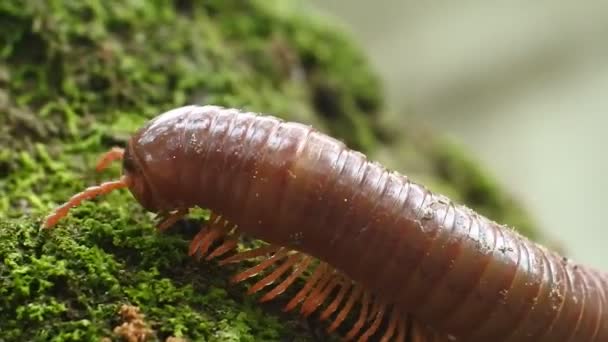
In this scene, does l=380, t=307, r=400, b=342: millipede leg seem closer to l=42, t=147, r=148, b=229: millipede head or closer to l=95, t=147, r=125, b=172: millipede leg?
l=42, t=147, r=148, b=229: millipede head

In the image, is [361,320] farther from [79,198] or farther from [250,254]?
[79,198]

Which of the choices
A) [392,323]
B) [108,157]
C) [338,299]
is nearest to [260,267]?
[338,299]

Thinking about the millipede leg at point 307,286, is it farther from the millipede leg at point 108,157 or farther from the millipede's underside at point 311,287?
the millipede leg at point 108,157

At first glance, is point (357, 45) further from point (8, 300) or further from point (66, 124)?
point (8, 300)

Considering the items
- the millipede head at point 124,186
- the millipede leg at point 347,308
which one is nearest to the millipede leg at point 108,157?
the millipede head at point 124,186

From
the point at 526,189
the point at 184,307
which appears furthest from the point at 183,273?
the point at 526,189

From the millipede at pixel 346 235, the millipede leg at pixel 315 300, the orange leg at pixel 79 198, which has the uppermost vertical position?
the millipede at pixel 346 235
